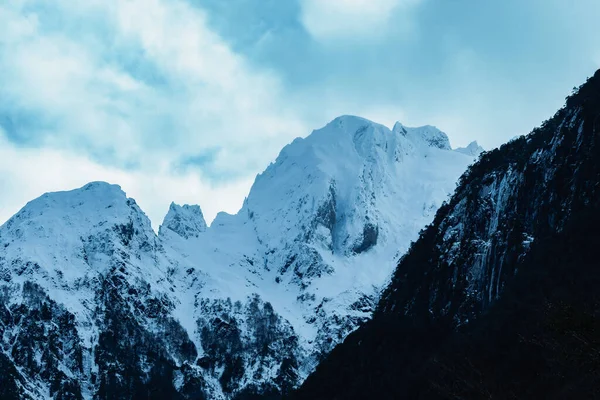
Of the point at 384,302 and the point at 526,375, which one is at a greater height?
the point at 384,302

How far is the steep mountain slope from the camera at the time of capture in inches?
2911

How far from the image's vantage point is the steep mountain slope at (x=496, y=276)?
243 ft

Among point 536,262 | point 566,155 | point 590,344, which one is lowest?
point 590,344

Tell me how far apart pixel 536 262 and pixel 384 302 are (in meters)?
66.0

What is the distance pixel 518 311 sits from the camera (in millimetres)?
83062

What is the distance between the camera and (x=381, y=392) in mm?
107375

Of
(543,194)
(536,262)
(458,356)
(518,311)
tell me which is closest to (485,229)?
(543,194)

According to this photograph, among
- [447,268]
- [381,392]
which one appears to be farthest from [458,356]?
[447,268]

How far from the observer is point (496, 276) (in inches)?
4242

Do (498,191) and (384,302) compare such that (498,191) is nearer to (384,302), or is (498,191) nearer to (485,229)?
(485,229)

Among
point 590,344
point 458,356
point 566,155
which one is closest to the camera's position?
point 590,344

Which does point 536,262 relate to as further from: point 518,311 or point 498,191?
point 498,191

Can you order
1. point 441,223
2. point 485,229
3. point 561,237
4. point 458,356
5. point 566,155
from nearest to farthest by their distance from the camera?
point 458,356 → point 561,237 → point 566,155 → point 485,229 → point 441,223

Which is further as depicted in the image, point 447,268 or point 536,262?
point 447,268
